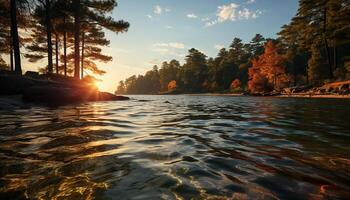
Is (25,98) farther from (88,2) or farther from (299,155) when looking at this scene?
(299,155)

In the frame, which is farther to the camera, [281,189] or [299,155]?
[299,155]

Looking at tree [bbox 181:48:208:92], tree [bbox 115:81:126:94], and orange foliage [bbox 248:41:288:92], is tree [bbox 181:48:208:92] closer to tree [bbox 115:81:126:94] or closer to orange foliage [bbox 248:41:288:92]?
orange foliage [bbox 248:41:288:92]

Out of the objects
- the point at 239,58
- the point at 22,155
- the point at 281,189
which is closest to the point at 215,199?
the point at 281,189

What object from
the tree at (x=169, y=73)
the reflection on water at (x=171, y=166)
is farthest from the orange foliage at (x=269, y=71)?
the tree at (x=169, y=73)

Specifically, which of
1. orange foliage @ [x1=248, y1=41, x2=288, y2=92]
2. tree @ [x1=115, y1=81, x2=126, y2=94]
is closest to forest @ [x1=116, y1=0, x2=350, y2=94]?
orange foliage @ [x1=248, y1=41, x2=288, y2=92]

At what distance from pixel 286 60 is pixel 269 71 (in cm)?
949

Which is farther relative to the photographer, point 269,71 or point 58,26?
point 269,71

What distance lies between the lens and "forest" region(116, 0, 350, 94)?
103 feet

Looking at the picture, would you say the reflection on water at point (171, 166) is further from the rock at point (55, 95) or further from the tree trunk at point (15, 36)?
the tree trunk at point (15, 36)

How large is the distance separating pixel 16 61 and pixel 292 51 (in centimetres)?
4904

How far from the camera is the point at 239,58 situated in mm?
74000

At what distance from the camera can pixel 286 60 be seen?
48094mm

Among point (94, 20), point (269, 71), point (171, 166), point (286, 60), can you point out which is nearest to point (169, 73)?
point (286, 60)

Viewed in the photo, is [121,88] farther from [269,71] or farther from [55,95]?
[55,95]
